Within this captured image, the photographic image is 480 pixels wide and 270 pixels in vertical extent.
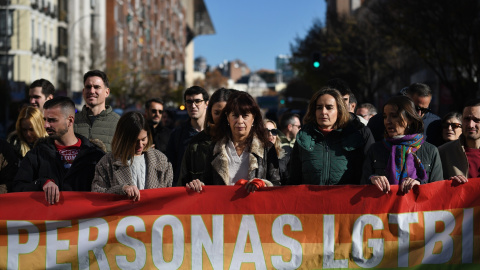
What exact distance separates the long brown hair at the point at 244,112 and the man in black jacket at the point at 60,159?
3.29ft

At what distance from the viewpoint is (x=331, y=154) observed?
19.1 feet

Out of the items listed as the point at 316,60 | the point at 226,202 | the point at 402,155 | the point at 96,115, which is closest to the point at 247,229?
the point at 226,202

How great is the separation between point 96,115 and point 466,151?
3368 mm

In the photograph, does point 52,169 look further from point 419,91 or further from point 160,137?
point 160,137

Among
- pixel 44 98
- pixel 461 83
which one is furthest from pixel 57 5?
pixel 44 98

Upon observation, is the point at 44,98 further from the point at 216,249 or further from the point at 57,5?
the point at 57,5

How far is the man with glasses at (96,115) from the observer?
741cm

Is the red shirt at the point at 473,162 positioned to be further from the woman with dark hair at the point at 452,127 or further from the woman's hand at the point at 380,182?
the woman with dark hair at the point at 452,127

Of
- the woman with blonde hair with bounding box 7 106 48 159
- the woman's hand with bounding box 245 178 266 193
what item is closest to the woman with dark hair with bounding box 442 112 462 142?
the woman's hand with bounding box 245 178 266 193

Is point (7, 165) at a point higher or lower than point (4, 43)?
lower

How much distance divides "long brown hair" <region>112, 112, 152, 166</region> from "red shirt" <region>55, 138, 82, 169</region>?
51 cm

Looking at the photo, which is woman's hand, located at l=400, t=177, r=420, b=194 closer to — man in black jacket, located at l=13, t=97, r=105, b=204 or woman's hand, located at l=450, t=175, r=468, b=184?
woman's hand, located at l=450, t=175, r=468, b=184

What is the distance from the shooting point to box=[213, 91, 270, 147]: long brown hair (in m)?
5.92

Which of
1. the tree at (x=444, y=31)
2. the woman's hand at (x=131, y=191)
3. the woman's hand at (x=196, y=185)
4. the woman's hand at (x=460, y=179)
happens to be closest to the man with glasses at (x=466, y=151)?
the woman's hand at (x=460, y=179)
